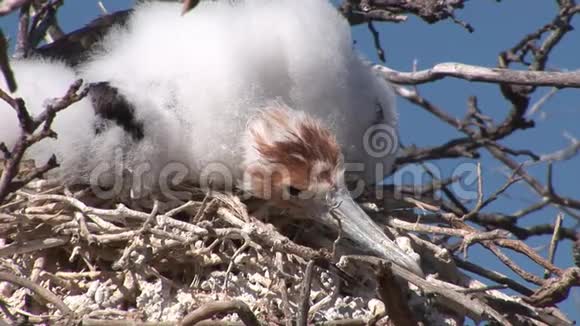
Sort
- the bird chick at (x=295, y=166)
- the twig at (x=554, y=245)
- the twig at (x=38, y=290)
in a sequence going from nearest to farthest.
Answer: the twig at (x=38, y=290)
the twig at (x=554, y=245)
the bird chick at (x=295, y=166)

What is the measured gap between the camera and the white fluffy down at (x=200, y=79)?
3.42m

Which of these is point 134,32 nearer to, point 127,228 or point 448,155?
point 127,228

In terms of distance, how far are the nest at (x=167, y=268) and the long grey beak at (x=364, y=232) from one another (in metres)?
0.08

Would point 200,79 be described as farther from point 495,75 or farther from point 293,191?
point 495,75

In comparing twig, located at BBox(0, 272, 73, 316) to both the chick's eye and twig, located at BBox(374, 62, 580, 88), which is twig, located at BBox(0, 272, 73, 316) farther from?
twig, located at BBox(374, 62, 580, 88)

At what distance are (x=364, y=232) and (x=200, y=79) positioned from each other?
85cm

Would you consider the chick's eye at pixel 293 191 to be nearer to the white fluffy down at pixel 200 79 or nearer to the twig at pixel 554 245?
the white fluffy down at pixel 200 79

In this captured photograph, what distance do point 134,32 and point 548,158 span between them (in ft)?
6.08

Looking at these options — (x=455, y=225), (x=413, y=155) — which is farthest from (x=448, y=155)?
(x=455, y=225)

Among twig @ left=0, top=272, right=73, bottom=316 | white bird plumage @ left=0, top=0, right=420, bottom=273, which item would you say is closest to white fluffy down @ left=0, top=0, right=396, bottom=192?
white bird plumage @ left=0, top=0, right=420, bottom=273

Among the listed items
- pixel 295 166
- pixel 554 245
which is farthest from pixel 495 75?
pixel 295 166

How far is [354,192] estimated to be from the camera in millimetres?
3889

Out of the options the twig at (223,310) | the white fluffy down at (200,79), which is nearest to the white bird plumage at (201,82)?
the white fluffy down at (200,79)

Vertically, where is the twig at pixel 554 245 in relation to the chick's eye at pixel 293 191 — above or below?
below
